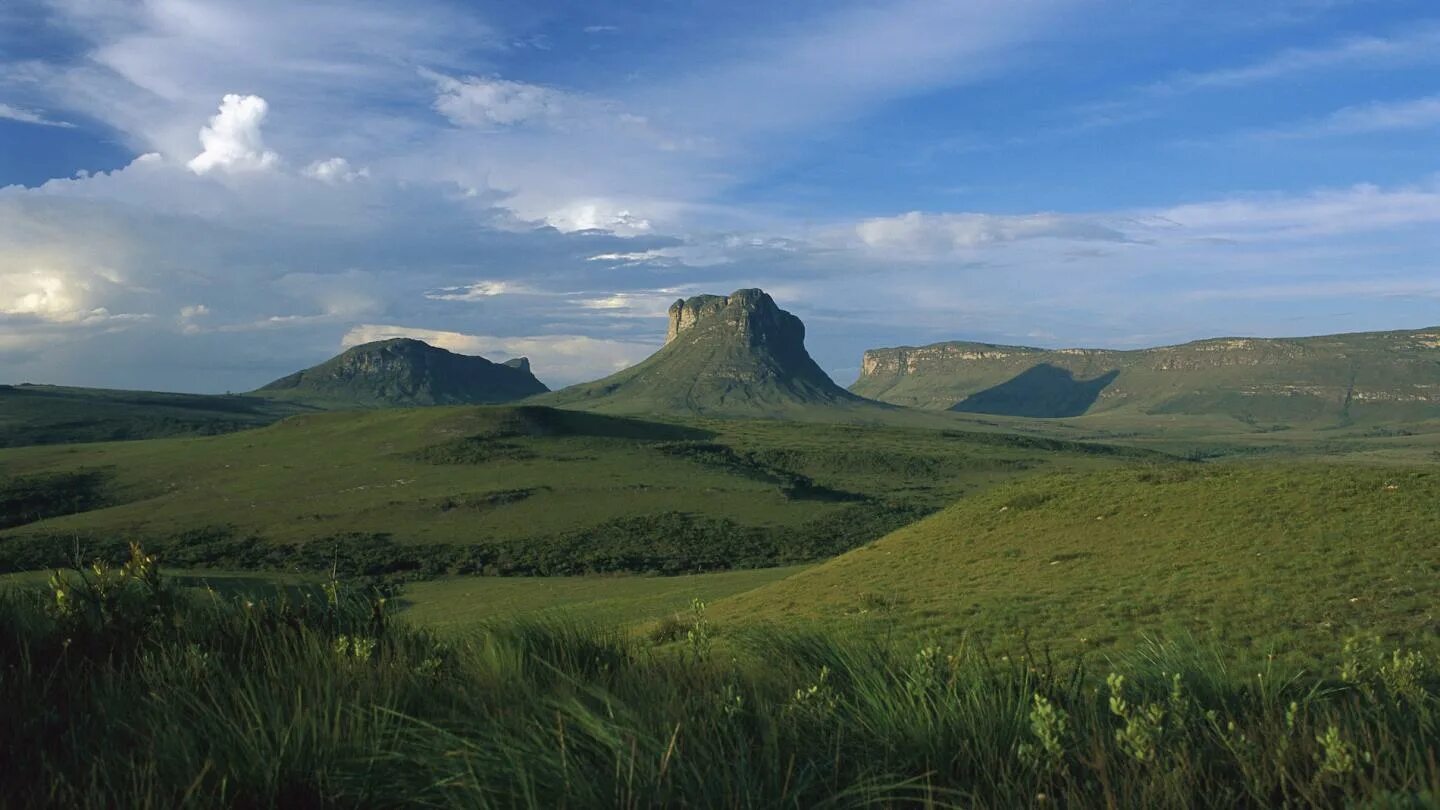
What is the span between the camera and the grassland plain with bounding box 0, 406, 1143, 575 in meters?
65.1

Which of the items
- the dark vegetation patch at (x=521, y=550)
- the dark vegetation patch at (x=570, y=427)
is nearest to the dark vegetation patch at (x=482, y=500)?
the dark vegetation patch at (x=521, y=550)

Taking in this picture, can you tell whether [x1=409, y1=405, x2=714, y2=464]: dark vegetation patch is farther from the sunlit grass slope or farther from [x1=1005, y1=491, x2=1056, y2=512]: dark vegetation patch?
the sunlit grass slope

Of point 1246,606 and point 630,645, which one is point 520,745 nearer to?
point 630,645

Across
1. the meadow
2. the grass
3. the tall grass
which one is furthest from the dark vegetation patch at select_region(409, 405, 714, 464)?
the tall grass

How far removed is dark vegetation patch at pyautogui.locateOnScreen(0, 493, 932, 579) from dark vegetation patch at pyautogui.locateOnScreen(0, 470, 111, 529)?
16.2 meters

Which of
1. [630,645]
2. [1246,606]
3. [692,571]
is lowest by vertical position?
[692,571]

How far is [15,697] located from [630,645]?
11.3ft

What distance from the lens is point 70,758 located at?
4.05 metres

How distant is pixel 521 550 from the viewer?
66125mm

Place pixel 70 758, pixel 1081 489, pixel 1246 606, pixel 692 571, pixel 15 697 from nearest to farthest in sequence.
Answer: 1. pixel 70 758
2. pixel 15 697
3. pixel 1246 606
4. pixel 1081 489
5. pixel 692 571

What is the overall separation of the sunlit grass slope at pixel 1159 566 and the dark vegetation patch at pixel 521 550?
31.6 metres

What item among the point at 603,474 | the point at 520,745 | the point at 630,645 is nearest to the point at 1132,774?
the point at 520,745

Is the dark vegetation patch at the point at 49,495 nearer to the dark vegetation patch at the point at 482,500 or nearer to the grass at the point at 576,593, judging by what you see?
the dark vegetation patch at the point at 482,500

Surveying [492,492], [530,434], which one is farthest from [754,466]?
[492,492]
